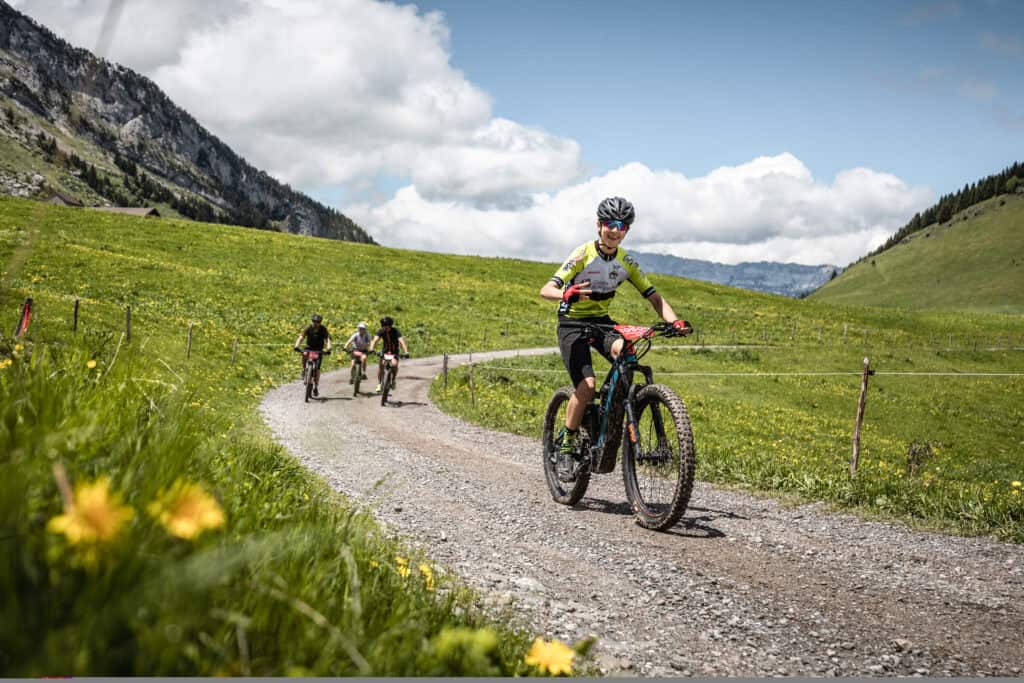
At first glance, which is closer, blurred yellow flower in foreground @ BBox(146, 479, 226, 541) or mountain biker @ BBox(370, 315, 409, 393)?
blurred yellow flower in foreground @ BBox(146, 479, 226, 541)

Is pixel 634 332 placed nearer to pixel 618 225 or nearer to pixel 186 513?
pixel 618 225

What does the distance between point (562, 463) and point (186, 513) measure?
6232 mm

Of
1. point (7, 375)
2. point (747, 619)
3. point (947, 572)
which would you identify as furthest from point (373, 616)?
point (947, 572)

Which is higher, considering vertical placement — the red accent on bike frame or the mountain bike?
the red accent on bike frame

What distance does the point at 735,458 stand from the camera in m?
10.4

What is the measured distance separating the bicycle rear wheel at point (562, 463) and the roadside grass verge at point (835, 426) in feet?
9.07

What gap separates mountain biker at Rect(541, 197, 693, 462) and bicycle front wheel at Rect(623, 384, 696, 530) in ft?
2.20

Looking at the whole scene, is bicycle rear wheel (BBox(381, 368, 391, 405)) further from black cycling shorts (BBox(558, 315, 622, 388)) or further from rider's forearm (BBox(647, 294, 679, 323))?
rider's forearm (BBox(647, 294, 679, 323))

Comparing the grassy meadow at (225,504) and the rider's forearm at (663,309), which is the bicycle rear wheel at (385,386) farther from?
the rider's forearm at (663,309)

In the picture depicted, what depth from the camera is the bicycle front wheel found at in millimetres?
5973

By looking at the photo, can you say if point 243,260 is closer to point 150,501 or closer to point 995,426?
point 995,426

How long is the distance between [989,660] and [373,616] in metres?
3.92

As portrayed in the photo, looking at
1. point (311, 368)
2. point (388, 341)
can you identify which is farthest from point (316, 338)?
point (388, 341)

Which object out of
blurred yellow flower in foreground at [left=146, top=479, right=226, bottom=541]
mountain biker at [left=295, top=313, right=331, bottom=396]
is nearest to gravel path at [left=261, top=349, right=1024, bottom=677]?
blurred yellow flower in foreground at [left=146, top=479, right=226, bottom=541]
